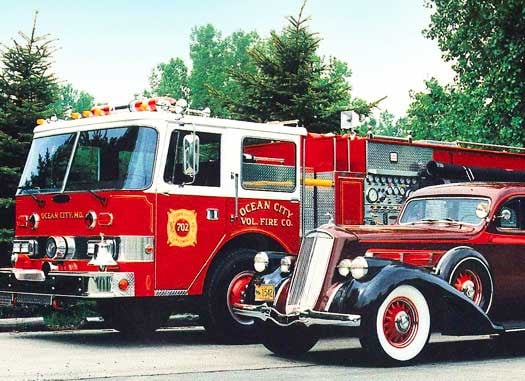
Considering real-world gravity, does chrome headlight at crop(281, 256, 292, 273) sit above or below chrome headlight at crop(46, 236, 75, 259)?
below

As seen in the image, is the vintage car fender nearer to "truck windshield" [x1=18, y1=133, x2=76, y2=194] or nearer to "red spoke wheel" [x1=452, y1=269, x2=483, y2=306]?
"red spoke wheel" [x1=452, y1=269, x2=483, y2=306]

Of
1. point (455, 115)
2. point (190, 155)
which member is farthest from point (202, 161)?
point (455, 115)

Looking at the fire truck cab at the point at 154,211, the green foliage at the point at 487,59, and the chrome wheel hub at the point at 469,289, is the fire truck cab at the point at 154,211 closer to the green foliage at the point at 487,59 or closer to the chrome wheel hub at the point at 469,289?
the chrome wheel hub at the point at 469,289

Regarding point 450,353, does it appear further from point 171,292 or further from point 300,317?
point 171,292

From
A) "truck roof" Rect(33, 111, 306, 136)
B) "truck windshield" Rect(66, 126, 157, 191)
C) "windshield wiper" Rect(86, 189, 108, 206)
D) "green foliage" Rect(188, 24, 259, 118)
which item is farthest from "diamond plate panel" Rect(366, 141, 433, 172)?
"green foliage" Rect(188, 24, 259, 118)

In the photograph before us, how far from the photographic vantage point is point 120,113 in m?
12.5

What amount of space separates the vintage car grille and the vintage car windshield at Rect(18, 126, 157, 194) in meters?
2.35

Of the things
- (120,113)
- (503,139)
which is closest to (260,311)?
(120,113)

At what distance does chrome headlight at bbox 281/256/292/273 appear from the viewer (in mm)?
11055

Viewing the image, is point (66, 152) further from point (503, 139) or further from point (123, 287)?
point (503, 139)

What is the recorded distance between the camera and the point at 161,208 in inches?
472

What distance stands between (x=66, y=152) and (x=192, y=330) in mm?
3647

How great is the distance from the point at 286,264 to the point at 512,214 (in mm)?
2750

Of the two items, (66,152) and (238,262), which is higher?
(66,152)
